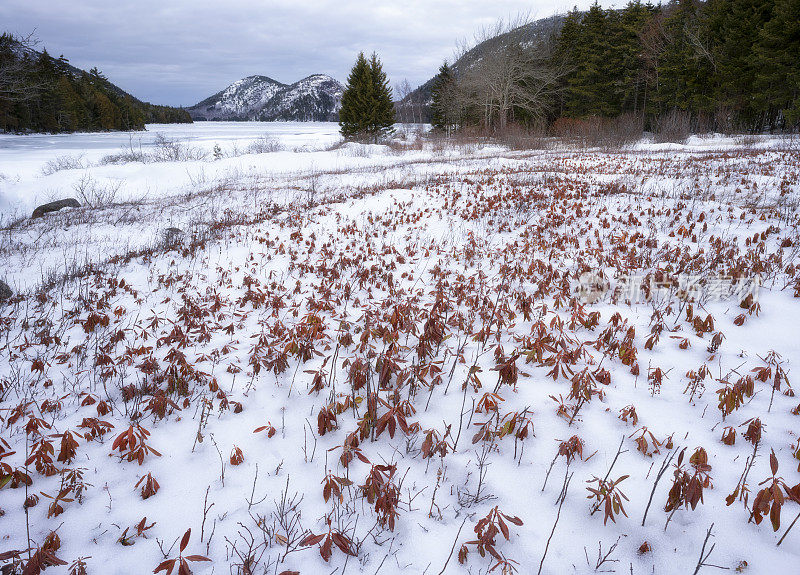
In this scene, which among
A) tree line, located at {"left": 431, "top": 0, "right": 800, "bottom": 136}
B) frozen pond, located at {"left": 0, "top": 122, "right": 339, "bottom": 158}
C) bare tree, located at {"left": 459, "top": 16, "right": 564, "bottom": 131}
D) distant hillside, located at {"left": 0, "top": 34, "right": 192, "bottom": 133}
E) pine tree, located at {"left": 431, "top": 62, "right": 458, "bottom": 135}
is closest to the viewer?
tree line, located at {"left": 431, "top": 0, "right": 800, "bottom": 136}

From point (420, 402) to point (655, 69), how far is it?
4587cm

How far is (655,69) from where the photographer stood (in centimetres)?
3556

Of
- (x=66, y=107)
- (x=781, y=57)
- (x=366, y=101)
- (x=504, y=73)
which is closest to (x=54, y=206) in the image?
(x=366, y=101)

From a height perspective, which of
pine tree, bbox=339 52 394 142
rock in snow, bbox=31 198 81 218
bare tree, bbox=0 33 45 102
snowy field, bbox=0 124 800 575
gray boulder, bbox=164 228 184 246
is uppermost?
pine tree, bbox=339 52 394 142

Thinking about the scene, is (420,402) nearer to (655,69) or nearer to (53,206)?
(53,206)

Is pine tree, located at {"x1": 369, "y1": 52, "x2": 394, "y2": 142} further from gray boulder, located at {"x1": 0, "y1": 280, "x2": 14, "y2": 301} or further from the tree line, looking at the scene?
gray boulder, located at {"x1": 0, "y1": 280, "x2": 14, "y2": 301}

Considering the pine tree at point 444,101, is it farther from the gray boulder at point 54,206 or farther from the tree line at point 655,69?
the gray boulder at point 54,206

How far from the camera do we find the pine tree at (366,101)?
3925cm

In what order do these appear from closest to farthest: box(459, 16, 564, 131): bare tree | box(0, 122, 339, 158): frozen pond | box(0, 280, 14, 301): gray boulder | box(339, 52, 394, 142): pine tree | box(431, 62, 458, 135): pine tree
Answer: box(0, 280, 14, 301): gray boulder
box(0, 122, 339, 158): frozen pond
box(459, 16, 564, 131): bare tree
box(339, 52, 394, 142): pine tree
box(431, 62, 458, 135): pine tree

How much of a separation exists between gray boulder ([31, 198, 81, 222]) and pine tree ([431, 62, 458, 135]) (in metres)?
37.2

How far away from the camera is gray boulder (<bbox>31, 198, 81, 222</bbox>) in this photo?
13.9m

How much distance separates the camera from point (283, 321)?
5.34 metres

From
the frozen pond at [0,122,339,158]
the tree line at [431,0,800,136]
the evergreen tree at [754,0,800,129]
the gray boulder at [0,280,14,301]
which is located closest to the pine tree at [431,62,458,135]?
the tree line at [431,0,800,136]

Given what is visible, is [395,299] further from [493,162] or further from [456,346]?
[493,162]
